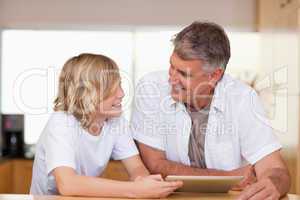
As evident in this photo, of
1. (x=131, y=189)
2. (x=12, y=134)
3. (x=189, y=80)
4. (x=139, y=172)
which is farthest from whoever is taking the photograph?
(x=12, y=134)

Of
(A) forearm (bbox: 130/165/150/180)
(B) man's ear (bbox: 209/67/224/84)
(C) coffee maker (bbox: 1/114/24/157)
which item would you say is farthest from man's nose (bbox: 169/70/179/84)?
(C) coffee maker (bbox: 1/114/24/157)

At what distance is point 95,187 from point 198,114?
59 centimetres

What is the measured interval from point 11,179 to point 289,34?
5.29ft

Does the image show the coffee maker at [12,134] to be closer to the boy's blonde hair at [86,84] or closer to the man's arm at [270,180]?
the boy's blonde hair at [86,84]

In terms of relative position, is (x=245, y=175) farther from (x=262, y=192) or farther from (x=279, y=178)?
(x=262, y=192)

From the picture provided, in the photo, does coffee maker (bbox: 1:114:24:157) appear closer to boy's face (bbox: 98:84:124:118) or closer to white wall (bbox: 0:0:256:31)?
white wall (bbox: 0:0:256:31)

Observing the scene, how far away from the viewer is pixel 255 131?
1732mm

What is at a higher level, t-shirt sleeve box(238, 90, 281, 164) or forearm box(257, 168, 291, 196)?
t-shirt sleeve box(238, 90, 281, 164)

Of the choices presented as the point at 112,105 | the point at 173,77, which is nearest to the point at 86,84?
the point at 112,105

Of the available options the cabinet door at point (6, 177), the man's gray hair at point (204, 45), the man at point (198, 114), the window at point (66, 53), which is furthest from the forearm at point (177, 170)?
the window at point (66, 53)

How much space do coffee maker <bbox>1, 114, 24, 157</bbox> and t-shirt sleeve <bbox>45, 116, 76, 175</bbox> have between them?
1.78 meters

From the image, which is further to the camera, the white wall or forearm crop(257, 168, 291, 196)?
the white wall

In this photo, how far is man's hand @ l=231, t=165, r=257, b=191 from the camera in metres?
1.59

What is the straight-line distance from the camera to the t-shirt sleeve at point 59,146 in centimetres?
146
